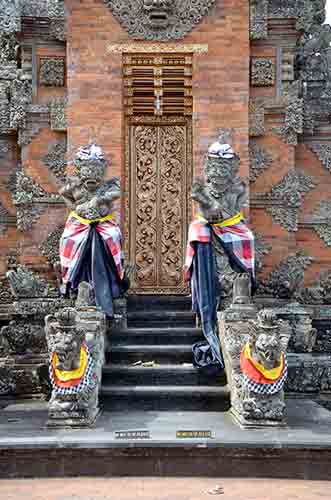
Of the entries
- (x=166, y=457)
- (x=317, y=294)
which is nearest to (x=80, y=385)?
(x=166, y=457)

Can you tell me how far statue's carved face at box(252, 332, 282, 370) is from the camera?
9.72m

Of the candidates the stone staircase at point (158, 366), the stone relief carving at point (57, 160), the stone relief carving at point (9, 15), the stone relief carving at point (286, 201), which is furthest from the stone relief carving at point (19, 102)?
the stone relief carving at point (286, 201)

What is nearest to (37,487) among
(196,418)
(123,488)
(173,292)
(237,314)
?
(123,488)

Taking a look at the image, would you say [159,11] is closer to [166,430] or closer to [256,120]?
[256,120]

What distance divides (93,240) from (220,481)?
160 inches

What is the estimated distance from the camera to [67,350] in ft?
32.1

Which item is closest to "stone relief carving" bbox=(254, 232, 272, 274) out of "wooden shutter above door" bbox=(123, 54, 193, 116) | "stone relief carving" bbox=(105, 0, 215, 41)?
"wooden shutter above door" bbox=(123, 54, 193, 116)

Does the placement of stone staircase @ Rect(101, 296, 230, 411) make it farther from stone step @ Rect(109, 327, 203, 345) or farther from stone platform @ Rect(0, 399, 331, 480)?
stone platform @ Rect(0, 399, 331, 480)

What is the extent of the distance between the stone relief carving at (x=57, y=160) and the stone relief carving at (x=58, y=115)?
27cm

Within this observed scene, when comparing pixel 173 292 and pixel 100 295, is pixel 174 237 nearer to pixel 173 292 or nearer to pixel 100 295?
pixel 173 292

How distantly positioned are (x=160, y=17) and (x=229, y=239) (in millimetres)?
3741

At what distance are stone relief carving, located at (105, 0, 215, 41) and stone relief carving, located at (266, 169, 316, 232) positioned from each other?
2.62 metres

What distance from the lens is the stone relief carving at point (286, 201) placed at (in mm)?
13602

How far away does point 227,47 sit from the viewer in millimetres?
13453
